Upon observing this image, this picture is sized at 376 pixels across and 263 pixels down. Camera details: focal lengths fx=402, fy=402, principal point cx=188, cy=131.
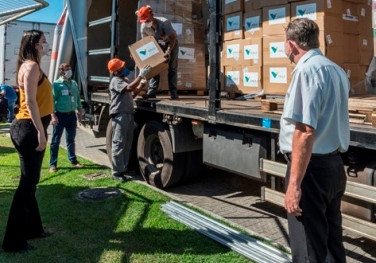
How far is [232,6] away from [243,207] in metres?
2.88

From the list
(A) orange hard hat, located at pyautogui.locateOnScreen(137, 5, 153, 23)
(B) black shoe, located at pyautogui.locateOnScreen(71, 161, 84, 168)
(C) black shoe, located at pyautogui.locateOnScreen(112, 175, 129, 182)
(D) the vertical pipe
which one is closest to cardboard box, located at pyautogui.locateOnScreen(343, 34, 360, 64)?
(D) the vertical pipe

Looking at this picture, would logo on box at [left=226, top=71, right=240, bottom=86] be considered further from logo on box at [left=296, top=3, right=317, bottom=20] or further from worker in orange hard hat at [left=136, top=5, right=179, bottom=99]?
logo on box at [left=296, top=3, right=317, bottom=20]

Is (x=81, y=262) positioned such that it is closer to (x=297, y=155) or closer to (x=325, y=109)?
(x=297, y=155)

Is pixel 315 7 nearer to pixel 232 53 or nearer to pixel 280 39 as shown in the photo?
pixel 280 39

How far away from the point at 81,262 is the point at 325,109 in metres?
2.60

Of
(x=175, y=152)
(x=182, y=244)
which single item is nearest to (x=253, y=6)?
(x=175, y=152)

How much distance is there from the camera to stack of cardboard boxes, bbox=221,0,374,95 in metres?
4.74

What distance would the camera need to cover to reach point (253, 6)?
5465mm

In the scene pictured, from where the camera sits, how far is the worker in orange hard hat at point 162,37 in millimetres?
6008

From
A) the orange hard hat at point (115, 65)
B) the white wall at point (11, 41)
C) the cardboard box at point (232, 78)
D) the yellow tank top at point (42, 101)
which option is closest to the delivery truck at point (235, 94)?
the cardboard box at point (232, 78)

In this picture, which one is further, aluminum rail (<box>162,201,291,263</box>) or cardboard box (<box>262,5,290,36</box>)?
cardboard box (<box>262,5,290,36</box>)

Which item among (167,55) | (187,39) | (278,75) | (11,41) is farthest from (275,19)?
(11,41)

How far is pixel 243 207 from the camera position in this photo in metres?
5.35

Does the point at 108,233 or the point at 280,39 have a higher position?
the point at 280,39
